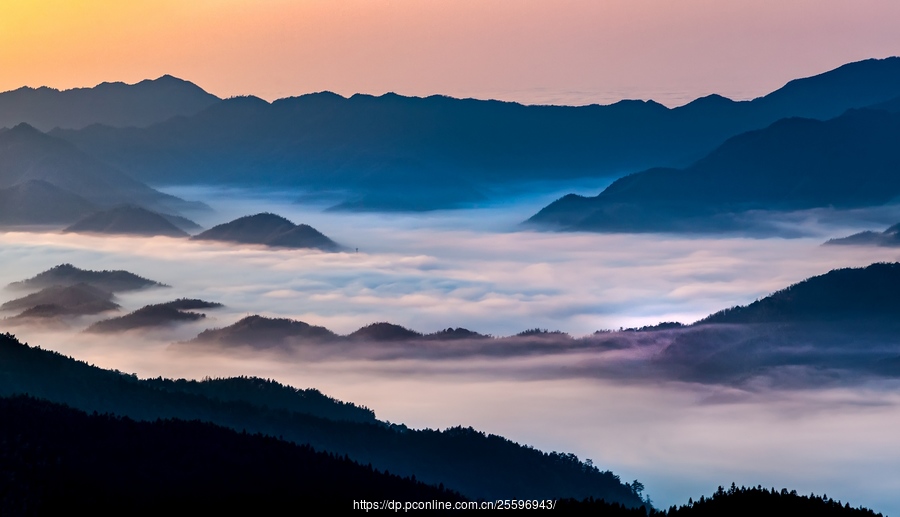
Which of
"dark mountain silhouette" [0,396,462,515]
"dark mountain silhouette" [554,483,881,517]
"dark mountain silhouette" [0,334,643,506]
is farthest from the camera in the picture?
"dark mountain silhouette" [0,334,643,506]

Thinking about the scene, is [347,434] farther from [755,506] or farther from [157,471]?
[755,506]

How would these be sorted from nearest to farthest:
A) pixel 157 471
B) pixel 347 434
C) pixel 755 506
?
pixel 755 506, pixel 157 471, pixel 347 434

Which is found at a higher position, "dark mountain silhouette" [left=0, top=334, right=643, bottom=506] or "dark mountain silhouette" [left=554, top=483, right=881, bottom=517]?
"dark mountain silhouette" [left=0, top=334, right=643, bottom=506]

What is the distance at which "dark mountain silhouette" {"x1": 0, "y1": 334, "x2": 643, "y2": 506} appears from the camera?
14512 cm

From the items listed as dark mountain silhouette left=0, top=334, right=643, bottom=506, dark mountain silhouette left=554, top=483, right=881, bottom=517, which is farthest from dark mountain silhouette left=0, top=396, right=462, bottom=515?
dark mountain silhouette left=0, top=334, right=643, bottom=506

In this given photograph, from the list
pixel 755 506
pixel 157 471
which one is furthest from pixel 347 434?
pixel 755 506

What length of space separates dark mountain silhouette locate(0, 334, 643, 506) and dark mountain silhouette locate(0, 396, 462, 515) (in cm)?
3326

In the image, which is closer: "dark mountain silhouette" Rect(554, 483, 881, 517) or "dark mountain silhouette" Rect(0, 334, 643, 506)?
"dark mountain silhouette" Rect(554, 483, 881, 517)

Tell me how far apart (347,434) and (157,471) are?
53938 mm

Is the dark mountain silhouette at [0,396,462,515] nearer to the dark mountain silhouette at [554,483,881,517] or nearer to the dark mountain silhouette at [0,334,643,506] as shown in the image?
the dark mountain silhouette at [554,483,881,517]

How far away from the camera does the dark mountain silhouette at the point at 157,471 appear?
8932 cm

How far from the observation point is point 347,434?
15025cm

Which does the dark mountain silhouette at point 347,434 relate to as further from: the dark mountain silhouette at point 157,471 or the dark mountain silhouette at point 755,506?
the dark mountain silhouette at point 755,506

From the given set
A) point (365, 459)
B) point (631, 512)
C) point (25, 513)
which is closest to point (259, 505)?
point (25, 513)
